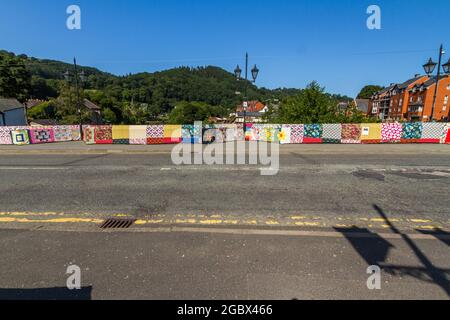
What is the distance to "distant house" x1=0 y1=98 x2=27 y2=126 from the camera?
3383cm

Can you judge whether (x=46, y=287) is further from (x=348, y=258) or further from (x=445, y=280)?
(x=445, y=280)

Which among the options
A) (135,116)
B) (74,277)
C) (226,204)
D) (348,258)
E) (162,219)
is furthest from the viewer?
(135,116)

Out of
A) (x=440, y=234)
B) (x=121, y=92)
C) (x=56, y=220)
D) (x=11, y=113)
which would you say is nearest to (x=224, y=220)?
(x=56, y=220)

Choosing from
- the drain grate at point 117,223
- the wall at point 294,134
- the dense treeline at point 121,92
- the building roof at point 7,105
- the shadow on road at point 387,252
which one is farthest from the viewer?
the dense treeline at point 121,92

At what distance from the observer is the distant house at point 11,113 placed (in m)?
33.8

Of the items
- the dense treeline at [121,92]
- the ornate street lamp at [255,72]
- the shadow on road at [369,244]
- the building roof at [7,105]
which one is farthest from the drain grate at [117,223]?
the building roof at [7,105]

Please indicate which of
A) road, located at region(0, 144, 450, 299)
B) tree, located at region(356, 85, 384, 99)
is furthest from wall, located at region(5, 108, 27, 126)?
tree, located at region(356, 85, 384, 99)

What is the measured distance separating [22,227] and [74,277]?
242cm

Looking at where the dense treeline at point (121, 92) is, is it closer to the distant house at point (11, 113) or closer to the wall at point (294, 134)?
the distant house at point (11, 113)

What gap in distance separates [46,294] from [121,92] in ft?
429

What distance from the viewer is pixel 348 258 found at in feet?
11.1

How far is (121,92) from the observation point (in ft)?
386

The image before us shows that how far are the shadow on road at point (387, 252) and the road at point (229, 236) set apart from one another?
17mm
